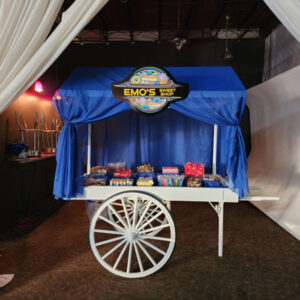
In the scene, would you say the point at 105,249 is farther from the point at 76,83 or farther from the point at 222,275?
the point at 76,83

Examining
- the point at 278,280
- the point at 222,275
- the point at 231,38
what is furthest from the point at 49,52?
the point at 231,38

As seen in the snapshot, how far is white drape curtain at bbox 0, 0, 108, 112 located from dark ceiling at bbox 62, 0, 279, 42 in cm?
378

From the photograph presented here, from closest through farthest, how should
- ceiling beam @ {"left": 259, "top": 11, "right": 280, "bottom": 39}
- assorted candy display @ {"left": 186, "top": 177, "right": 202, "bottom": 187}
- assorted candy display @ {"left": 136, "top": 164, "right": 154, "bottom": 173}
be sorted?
assorted candy display @ {"left": 186, "top": 177, "right": 202, "bottom": 187}, assorted candy display @ {"left": 136, "top": 164, "right": 154, "bottom": 173}, ceiling beam @ {"left": 259, "top": 11, "right": 280, "bottom": 39}

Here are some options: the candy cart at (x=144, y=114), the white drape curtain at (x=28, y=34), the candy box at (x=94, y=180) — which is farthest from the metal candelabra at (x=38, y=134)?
the white drape curtain at (x=28, y=34)

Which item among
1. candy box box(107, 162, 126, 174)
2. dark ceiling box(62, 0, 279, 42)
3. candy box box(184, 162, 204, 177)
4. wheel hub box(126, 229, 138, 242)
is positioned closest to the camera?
wheel hub box(126, 229, 138, 242)

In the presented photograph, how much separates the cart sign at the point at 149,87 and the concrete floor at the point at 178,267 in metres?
1.61

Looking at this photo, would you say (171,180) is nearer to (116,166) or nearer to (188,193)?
(188,193)

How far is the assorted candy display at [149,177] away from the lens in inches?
107

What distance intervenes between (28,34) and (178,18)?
182 inches

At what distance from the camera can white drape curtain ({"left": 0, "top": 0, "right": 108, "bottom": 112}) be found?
1.74m

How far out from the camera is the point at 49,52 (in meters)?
1.81

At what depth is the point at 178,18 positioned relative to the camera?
5656 mm

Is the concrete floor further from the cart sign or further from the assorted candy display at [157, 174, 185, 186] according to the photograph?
the cart sign

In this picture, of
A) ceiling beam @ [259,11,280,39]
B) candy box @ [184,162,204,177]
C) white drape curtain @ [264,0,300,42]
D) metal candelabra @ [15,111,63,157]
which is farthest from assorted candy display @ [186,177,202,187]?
ceiling beam @ [259,11,280,39]
